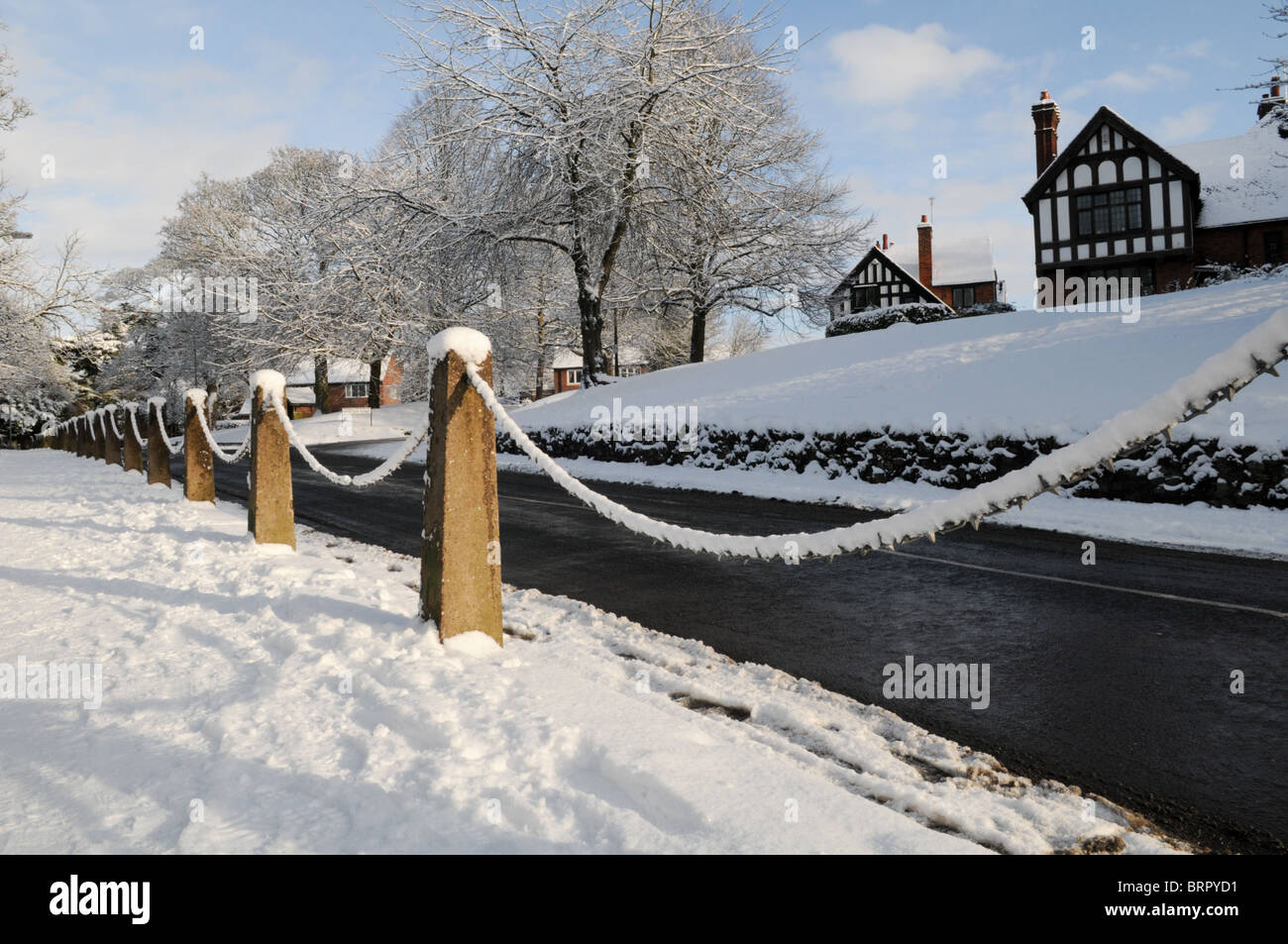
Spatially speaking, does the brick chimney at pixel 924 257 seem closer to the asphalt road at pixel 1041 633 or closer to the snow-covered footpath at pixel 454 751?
A: the asphalt road at pixel 1041 633

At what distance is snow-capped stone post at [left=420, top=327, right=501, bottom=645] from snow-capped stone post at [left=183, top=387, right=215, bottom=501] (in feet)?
23.5

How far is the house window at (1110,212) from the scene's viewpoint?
30.1 metres

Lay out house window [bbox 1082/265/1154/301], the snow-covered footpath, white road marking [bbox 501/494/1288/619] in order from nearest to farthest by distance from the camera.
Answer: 1. the snow-covered footpath
2. white road marking [bbox 501/494/1288/619]
3. house window [bbox 1082/265/1154/301]

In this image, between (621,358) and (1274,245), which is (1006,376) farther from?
(621,358)

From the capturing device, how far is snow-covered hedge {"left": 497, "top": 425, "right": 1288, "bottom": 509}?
8445mm

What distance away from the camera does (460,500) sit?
405 centimetres

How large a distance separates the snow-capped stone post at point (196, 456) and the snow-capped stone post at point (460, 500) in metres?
7.15

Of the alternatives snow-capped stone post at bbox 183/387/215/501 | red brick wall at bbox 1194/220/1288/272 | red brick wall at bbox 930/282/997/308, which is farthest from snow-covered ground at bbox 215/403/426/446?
red brick wall at bbox 1194/220/1288/272

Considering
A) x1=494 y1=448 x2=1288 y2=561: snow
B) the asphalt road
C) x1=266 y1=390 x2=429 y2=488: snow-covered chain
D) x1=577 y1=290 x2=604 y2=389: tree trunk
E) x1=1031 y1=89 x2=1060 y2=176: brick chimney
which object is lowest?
the asphalt road

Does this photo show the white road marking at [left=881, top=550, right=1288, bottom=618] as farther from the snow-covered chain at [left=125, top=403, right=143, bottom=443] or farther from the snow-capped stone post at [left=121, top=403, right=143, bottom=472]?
A: the snow-capped stone post at [left=121, top=403, right=143, bottom=472]

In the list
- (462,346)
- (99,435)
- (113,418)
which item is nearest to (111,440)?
(113,418)

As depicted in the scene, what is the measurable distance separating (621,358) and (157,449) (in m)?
41.4
